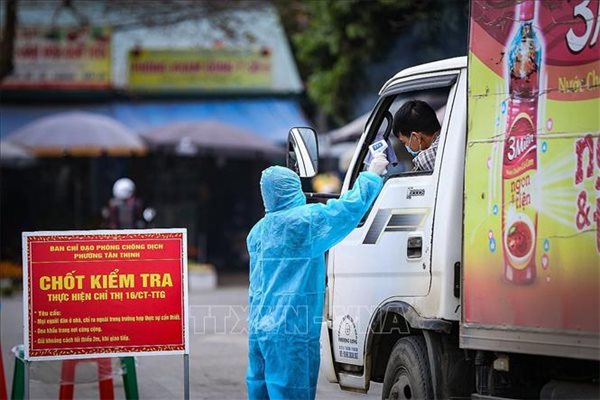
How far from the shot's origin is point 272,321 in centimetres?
701

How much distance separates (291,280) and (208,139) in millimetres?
16420

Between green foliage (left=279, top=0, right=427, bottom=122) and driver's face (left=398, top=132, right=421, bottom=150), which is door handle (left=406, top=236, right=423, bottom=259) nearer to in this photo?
driver's face (left=398, top=132, right=421, bottom=150)

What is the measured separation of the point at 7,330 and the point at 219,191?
39.9ft

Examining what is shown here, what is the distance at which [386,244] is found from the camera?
25.1 feet

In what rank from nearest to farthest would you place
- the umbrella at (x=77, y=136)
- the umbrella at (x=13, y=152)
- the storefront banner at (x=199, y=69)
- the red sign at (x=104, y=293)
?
the red sign at (x=104, y=293) → the umbrella at (x=13, y=152) → the umbrella at (x=77, y=136) → the storefront banner at (x=199, y=69)

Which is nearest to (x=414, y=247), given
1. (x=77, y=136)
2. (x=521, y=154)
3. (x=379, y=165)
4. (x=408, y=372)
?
(x=379, y=165)

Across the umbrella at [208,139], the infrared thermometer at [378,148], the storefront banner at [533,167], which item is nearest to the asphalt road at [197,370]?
the infrared thermometer at [378,148]

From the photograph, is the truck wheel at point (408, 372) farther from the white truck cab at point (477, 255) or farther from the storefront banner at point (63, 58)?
the storefront banner at point (63, 58)

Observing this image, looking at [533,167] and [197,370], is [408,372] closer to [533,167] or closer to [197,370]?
[533,167]

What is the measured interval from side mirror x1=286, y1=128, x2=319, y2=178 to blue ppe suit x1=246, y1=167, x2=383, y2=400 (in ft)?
0.51

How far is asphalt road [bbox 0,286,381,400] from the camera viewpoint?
412 inches

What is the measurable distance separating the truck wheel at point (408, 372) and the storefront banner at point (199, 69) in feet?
65.3

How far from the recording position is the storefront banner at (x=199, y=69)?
2717 centimetres

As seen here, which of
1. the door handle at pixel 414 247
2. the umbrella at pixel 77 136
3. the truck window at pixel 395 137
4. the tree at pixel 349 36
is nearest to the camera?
the door handle at pixel 414 247
